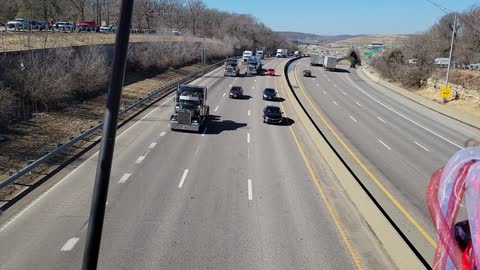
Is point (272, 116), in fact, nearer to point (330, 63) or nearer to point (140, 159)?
point (140, 159)

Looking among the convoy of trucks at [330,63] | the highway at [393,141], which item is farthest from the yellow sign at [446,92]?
the convoy of trucks at [330,63]

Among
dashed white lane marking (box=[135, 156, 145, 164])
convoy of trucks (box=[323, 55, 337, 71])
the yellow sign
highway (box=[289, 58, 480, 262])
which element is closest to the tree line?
highway (box=[289, 58, 480, 262])

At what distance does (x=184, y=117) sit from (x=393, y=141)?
48.9ft

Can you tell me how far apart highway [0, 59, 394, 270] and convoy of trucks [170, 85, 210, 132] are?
13.9ft

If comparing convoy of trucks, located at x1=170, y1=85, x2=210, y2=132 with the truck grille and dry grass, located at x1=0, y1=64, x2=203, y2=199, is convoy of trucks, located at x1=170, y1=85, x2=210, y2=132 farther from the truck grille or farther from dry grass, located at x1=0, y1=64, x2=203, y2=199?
dry grass, located at x1=0, y1=64, x2=203, y2=199

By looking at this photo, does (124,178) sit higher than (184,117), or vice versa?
(184,117)

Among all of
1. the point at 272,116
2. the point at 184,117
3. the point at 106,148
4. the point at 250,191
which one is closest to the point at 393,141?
the point at 272,116

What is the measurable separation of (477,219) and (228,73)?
70080mm

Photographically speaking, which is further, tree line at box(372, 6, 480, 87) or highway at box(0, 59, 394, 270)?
tree line at box(372, 6, 480, 87)

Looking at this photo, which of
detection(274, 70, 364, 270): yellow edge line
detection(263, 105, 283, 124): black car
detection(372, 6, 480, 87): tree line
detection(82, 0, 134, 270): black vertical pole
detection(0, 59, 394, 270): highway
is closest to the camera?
detection(82, 0, 134, 270): black vertical pole

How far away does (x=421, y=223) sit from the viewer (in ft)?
52.4

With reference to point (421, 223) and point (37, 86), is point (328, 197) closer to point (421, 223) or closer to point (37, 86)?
point (421, 223)

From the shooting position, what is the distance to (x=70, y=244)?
12102mm

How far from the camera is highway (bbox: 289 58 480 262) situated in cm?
1777
